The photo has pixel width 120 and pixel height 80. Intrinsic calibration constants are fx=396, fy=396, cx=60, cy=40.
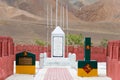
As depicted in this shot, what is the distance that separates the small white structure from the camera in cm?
2994

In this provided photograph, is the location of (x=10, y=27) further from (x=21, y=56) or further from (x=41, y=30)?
(x=21, y=56)

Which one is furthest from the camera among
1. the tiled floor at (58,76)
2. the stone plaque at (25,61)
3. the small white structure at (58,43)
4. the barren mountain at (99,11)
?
the barren mountain at (99,11)

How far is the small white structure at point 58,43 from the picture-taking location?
29.9m

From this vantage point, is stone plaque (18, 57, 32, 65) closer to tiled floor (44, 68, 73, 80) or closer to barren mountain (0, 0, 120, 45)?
tiled floor (44, 68, 73, 80)

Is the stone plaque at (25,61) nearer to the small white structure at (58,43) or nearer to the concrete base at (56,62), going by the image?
the concrete base at (56,62)

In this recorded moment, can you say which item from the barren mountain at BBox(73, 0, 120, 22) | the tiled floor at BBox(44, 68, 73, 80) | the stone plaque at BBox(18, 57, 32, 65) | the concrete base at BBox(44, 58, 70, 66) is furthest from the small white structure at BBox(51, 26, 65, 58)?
the barren mountain at BBox(73, 0, 120, 22)

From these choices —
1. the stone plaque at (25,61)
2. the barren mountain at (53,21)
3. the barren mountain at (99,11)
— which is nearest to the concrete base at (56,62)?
the stone plaque at (25,61)

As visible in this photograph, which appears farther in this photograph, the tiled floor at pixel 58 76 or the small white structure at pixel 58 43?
the small white structure at pixel 58 43

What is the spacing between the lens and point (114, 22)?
71.0 m

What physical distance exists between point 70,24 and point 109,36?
7.18 m

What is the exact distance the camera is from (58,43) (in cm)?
3028

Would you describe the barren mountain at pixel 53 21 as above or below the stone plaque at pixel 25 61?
above

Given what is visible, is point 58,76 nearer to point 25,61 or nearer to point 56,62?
point 25,61

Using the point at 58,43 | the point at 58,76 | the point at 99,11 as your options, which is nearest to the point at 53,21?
the point at 99,11
